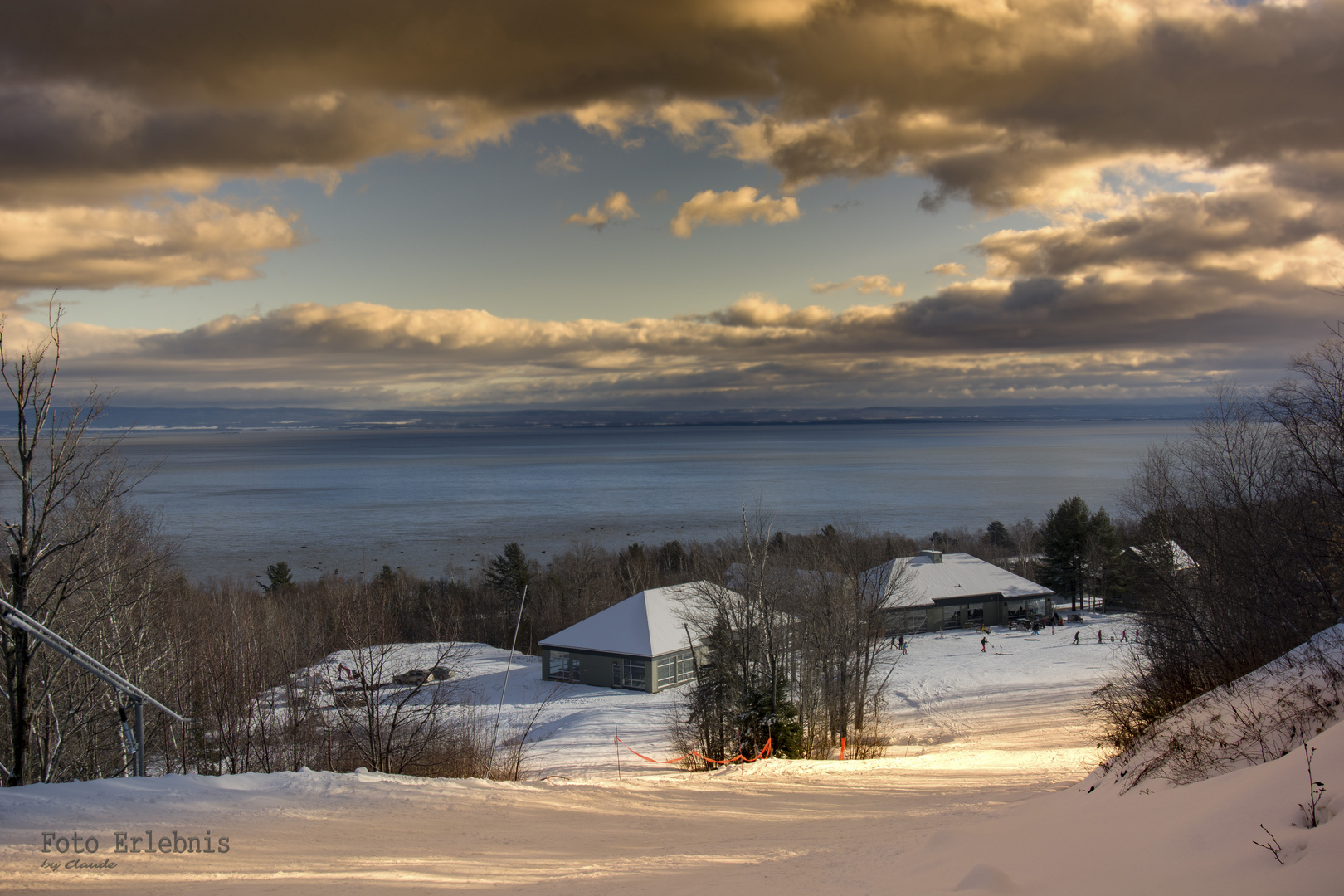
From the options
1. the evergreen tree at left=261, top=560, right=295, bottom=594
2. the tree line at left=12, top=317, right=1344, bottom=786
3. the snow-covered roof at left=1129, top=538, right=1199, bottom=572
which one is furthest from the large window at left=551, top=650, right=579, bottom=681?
the snow-covered roof at left=1129, top=538, right=1199, bottom=572

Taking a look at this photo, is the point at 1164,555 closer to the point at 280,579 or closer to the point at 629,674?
the point at 629,674

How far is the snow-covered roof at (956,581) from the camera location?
48.4 meters

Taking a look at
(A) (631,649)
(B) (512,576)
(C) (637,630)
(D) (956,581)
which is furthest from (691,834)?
(D) (956,581)

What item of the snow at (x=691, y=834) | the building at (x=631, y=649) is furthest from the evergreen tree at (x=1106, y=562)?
the snow at (x=691, y=834)

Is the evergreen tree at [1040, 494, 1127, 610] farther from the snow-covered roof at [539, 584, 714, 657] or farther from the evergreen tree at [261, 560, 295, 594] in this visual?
the evergreen tree at [261, 560, 295, 594]

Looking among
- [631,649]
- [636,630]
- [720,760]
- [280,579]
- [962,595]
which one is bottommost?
[962,595]

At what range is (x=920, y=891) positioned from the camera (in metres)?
5.62

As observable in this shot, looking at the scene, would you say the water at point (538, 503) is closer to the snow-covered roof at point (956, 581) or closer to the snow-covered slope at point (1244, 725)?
the snow-covered roof at point (956, 581)

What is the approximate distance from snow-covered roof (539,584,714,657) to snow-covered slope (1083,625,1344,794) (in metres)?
24.4

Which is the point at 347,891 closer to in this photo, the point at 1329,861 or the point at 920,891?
the point at 920,891

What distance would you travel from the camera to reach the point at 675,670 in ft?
111

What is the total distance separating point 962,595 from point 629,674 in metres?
26.5

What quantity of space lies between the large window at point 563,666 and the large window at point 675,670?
4539 mm

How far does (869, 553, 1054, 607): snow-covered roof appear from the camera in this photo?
159 feet
